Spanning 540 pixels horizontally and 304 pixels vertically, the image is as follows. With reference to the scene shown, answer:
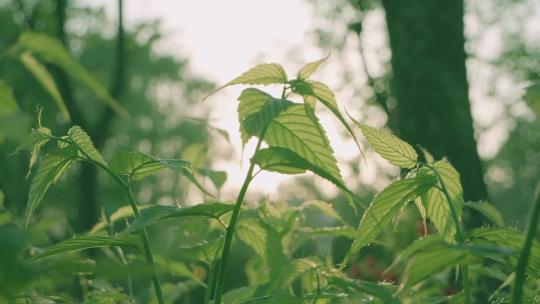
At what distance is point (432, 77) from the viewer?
368 cm

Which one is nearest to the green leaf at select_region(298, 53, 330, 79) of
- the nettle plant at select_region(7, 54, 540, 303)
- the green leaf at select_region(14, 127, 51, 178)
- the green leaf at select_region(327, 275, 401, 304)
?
the nettle plant at select_region(7, 54, 540, 303)

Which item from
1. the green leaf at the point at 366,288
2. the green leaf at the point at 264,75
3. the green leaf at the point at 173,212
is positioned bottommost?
the green leaf at the point at 366,288

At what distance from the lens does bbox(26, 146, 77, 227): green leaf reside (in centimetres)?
111

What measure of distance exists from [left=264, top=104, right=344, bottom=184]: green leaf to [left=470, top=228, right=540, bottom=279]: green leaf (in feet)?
1.09

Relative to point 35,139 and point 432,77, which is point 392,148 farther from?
point 432,77

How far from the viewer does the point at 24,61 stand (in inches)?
35.6

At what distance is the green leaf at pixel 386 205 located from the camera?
113 centimetres

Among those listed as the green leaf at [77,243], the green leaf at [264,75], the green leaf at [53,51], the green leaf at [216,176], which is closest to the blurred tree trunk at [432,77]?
the green leaf at [216,176]

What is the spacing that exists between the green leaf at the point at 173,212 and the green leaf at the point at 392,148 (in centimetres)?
36

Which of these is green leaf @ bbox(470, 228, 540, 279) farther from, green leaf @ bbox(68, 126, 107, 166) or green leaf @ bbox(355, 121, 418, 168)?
green leaf @ bbox(68, 126, 107, 166)

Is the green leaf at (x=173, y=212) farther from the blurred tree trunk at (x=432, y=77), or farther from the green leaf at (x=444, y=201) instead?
the blurred tree trunk at (x=432, y=77)

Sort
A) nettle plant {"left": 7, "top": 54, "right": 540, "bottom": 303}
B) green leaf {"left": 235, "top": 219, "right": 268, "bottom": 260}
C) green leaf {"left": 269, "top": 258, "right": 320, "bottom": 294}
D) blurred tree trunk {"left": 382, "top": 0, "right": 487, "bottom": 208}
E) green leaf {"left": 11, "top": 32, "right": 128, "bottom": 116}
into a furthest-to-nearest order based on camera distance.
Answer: blurred tree trunk {"left": 382, "top": 0, "right": 487, "bottom": 208} < green leaf {"left": 235, "top": 219, "right": 268, "bottom": 260} < green leaf {"left": 269, "top": 258, "right": 320, "bottom": 294} < nettle plant {"left": 7, "top": 54, "right": 540, "bottom": 303} < green leaf {"left": 11, "top": 32, "right": 128, "bottom": 116}

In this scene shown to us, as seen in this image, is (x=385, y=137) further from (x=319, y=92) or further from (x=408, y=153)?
(x=319, y=92)

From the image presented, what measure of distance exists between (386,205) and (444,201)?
20 centimetres
